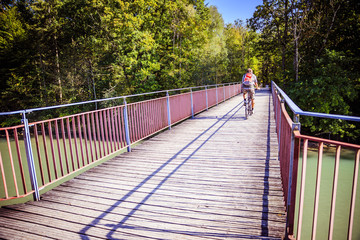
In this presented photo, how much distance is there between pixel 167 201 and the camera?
3.28m

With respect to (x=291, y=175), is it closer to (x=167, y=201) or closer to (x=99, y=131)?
(x=167, y=201)

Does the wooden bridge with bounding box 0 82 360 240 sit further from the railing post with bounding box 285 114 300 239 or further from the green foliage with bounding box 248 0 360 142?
the green foliage with bounding box 248 0 360 142

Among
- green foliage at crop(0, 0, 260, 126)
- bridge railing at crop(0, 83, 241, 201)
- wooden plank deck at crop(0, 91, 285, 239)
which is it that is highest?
green foliage at crop(0, 0, 260, 126)

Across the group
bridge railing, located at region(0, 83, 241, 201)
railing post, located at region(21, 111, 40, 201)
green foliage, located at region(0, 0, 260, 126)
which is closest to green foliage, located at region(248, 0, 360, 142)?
green foliage, located at region(0, 0, 260, 126)

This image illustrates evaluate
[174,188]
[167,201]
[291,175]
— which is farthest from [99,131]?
[291,175]

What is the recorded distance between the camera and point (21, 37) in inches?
995

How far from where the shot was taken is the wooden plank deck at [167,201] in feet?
8.63

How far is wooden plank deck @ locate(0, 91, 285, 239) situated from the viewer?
2631 mm

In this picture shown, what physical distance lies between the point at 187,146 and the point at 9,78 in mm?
26998

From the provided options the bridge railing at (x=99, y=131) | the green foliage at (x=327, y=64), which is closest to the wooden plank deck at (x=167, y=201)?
the bridge railing at (x=99, y=131)

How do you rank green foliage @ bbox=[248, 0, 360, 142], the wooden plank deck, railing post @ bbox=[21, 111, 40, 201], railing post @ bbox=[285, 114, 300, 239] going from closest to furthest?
railing post @ bbox=[285, 114, 300, 239], the wooden plank deck, railing post @ bbox=[21, 111, 40, 201], green foliage @ bbox=[248, 0, 360, 142]

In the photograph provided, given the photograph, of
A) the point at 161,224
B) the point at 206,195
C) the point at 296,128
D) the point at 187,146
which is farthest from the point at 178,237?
the point at 187,146

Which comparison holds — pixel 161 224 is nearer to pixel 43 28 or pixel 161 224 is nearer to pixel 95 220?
pixel 95 220

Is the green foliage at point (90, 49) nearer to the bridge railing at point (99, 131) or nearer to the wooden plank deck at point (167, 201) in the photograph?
the bridge railing at point (99, 131)
